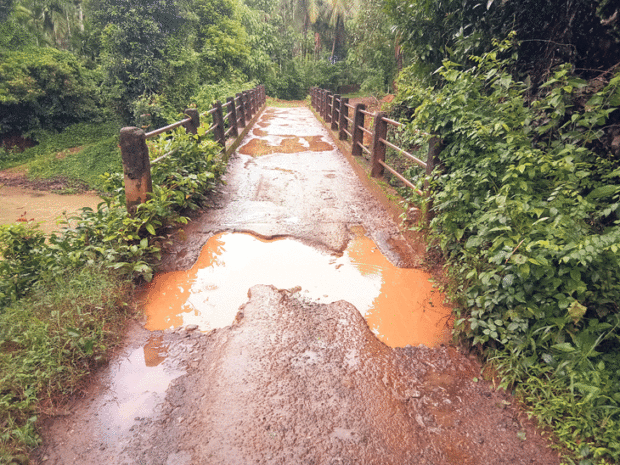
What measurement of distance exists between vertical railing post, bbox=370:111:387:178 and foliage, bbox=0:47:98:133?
18944 mm

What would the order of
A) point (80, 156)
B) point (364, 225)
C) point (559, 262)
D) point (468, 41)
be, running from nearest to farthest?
point (559, 262) < point (468, 41) < point (364, 225) < point (80, 156)

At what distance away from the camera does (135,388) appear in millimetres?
2275

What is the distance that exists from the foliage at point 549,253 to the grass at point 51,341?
95.6 inches

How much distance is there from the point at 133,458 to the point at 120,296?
4.58 ft

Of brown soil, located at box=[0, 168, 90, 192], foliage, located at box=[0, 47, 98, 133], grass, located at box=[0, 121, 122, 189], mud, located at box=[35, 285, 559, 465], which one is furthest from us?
grass, located at box=[0, 121, 122, 189]

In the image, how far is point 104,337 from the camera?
2598 mm

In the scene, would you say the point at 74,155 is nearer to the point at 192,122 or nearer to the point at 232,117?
the point at 232,117

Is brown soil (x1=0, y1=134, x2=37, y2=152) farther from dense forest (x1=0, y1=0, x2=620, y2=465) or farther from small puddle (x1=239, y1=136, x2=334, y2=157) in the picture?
dense forest (x1=0, y1=0, x2=620, y2=465)

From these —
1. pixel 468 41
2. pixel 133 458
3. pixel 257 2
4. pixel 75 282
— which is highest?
pixel 257 2

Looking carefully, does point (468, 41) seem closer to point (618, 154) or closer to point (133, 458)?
point (618, 154)

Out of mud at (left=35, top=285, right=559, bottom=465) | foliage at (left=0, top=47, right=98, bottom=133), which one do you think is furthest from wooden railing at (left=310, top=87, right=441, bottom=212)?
foliage at (left=0, top=47, right=98, bottom=133)

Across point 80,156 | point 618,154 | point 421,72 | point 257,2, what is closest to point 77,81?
point 80,156

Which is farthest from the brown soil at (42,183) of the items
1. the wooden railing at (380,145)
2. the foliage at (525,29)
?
the foliage at (525,29)

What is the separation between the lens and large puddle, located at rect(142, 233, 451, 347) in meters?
2.89
